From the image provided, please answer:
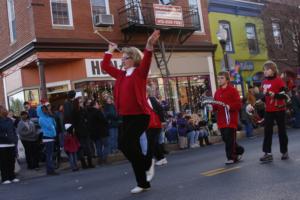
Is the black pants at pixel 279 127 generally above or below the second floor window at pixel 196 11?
below

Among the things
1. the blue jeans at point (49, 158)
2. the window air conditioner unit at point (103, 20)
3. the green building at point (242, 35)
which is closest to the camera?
the blue jeans at point (49, 158)

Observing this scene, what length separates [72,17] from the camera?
20.1m

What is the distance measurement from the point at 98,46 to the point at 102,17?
47.3 inches

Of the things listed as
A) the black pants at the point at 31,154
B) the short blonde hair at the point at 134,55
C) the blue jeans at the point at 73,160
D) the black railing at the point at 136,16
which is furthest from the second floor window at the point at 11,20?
the short blonde hair at the point at 134,55

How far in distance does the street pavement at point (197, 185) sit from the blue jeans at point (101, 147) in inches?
114

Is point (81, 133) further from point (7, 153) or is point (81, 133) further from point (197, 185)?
point (197, 185)

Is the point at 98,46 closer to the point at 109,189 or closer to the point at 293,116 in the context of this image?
the point at 293,116

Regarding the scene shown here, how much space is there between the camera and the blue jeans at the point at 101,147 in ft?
42.2

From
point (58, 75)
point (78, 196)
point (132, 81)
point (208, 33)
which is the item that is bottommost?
point (78, 196)

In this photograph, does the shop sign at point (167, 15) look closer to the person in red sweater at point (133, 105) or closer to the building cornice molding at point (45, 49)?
the building cornice molding at point (45, 49)

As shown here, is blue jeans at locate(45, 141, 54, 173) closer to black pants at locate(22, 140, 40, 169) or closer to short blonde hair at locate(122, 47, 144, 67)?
black pants at locate(22, 140, 40, 169)

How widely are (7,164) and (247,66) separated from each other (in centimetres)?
1923

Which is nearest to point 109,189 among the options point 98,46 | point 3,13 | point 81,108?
point 81,108

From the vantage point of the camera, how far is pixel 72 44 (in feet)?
64.5
